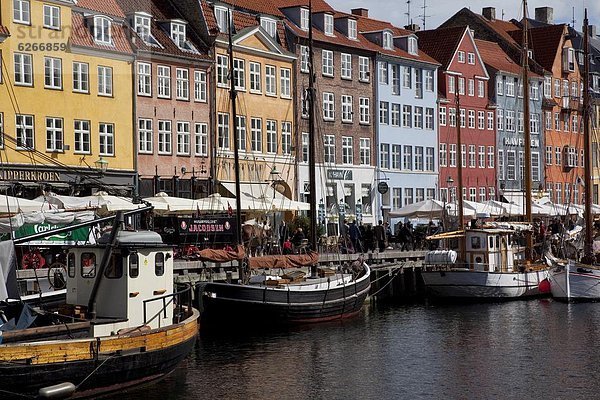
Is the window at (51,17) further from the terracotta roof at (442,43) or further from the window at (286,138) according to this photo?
the terracotta roof at (442,43)

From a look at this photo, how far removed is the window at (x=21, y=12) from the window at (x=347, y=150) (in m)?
22.5

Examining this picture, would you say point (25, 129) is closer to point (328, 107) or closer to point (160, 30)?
point (160, 30)

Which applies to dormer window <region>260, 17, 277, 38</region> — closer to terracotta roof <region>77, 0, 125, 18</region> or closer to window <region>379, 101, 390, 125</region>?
terracotta roof <region>77, 0, 125, 18</region>

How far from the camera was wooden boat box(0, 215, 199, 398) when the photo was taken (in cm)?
2208

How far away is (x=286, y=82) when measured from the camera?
61875 mm

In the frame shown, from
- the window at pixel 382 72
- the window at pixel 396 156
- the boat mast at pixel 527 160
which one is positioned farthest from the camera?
the window at pixel 396 156

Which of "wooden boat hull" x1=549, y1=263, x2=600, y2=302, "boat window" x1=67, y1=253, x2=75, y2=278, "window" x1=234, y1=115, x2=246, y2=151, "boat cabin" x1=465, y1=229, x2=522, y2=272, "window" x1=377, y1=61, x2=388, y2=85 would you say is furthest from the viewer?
"window" x1=377, y1=61, x2=388, y2=85

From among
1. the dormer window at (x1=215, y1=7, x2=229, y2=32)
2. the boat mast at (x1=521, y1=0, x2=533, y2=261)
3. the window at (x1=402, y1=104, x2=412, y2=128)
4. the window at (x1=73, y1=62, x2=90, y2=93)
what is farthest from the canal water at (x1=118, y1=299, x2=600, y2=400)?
the window at (x1=402, y1=104, x2=412, y2=128)

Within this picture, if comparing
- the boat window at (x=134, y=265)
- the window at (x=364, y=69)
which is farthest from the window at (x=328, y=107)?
the boat window at (x=134, y=265)

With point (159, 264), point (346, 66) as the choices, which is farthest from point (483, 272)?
point (346, 66)

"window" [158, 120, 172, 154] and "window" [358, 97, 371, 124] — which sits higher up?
A: "window" [358, 97, 371, 124]

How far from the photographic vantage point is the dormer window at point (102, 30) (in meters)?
50.3

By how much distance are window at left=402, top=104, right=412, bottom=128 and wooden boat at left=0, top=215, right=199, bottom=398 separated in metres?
43.9

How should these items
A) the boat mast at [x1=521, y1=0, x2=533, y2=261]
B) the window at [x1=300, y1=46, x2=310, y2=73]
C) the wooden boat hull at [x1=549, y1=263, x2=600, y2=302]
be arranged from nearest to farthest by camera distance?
the wooden boat hull at [x1=549, y1=263, x2=600, y2=302] → the boat mast at [x1=521, y1=0, x2=533, y2=261] → the window at [x1=300, y1=46, x2=310, y2=73]
